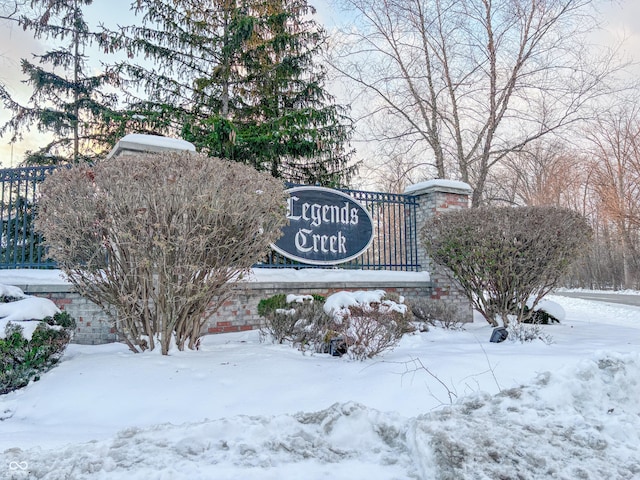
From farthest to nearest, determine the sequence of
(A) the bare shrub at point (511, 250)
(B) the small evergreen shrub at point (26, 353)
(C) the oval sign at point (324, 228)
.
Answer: (C) the oval sign at point (324, 228) → (A) the bare shrub at point (511, 250) → (B) the small evergreen shrub at point (26, 353)

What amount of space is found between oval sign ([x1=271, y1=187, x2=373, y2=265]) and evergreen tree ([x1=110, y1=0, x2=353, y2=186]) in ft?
12.6

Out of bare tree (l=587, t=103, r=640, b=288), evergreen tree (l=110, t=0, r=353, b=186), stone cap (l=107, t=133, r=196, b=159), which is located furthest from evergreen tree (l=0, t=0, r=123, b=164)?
bare tree (l=587, t=103, r=640, b=288)

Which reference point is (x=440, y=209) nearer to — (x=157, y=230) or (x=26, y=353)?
(x=157, y=230)

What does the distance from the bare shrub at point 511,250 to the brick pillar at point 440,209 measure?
146 centimetres

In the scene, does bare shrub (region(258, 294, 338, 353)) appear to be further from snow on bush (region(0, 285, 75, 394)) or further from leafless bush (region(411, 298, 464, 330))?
snow on bush (region(0, 285, 75, 394))

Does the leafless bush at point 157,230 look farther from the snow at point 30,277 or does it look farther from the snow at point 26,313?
the snow at point 30,277

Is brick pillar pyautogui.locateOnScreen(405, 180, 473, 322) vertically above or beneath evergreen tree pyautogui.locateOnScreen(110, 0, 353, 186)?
beneath

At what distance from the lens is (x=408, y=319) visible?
543cm

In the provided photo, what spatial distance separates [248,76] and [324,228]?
6.88m

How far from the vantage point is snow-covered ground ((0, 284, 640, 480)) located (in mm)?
2107

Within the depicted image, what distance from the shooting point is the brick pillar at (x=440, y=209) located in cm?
814

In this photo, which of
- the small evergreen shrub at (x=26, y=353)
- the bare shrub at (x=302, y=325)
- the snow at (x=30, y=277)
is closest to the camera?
the small evergreen shrub at (x=26, y=353)

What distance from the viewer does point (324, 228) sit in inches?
304

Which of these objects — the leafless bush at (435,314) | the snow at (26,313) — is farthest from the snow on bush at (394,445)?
the leafless bush at (435,314)
